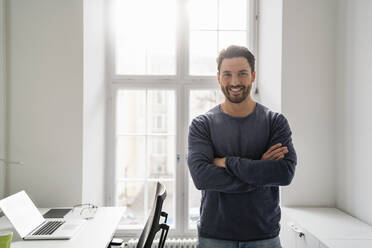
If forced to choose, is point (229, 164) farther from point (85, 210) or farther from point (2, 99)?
point (2, 99)

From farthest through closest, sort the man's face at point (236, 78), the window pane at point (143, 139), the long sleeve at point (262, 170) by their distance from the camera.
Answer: the window pane at point (143, 139)
the man's face at point (236, 78)
the long sleeve at point (262, 170)

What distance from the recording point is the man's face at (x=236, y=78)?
1442mm

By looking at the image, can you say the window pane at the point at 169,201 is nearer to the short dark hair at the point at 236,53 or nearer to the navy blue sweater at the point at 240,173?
the navy blue sweater at the point at 240,173

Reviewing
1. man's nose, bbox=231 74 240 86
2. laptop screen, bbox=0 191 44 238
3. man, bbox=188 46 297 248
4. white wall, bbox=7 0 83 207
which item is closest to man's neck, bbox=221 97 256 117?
man, bbox=188 46 297 248

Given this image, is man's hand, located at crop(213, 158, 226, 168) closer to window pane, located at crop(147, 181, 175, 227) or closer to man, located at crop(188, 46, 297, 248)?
man, located at crop(188, 46, 297, 248)

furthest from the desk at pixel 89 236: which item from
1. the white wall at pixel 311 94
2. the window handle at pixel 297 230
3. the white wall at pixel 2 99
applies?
the white wall at pixel 311 94

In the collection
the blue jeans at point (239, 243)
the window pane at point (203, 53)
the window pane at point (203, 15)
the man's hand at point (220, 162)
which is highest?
the window pane at point (203, 15)

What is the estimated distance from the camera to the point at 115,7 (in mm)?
2564

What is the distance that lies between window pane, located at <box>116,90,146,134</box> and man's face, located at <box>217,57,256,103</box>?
1252mm

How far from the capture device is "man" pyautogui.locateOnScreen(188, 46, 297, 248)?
1354 mm

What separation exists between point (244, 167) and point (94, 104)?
1.50 meters

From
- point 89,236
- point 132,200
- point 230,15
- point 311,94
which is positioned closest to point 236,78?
point 311,94

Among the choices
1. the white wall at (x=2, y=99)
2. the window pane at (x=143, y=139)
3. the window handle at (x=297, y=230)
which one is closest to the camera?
the window handle at (x=297, y=230)

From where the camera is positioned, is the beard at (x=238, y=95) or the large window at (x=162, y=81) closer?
the beard at (x=238, y=95)
